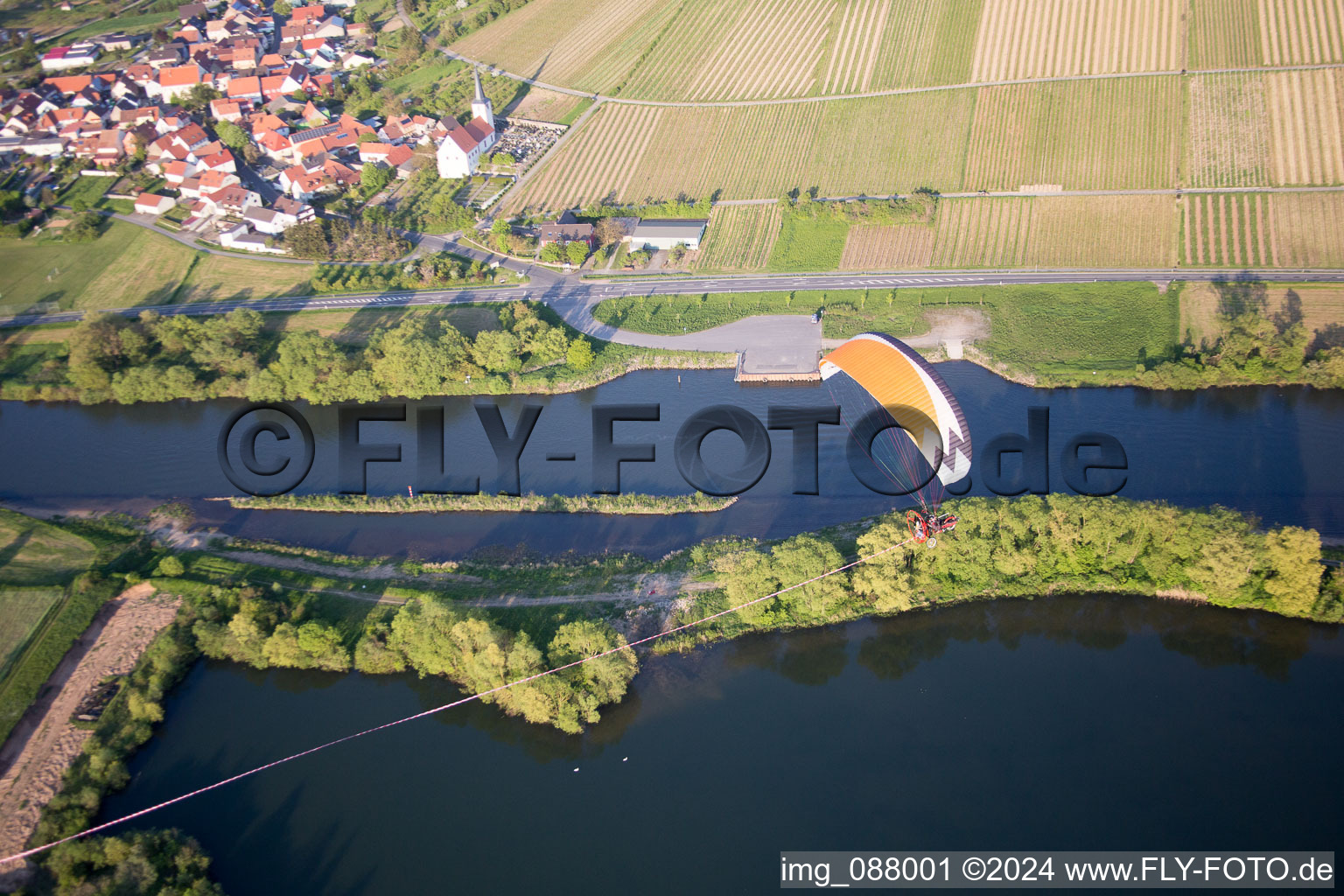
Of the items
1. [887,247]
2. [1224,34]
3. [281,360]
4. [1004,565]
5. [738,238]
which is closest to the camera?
[1004,565]

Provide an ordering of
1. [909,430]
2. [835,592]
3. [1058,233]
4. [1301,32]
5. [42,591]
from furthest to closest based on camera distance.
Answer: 1. [1301,32]
2. [1058,233]
3. [42,591]
4. [835,592]
5. [909,430]

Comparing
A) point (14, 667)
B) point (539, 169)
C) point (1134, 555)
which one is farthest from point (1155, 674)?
point (539, 169)

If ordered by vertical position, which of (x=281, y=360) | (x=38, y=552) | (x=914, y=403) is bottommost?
(x=38, y=552)

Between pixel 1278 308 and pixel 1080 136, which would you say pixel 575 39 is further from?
pixel 1278 308

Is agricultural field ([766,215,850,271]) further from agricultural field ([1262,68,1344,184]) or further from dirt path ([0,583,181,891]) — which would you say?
Answer: dirt path ([0,583,181,891])

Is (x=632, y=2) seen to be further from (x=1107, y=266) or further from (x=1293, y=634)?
(x=1293, y=634)

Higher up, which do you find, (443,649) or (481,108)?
(481,108)

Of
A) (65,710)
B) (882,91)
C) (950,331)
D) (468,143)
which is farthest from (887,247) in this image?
(65,710)

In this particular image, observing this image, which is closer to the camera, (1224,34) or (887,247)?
(887,247)
